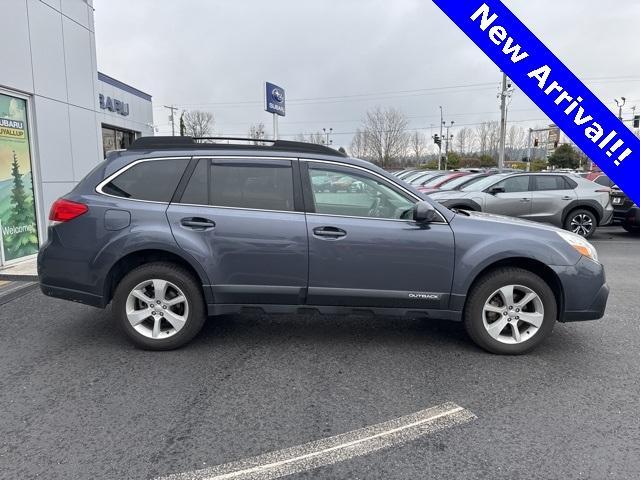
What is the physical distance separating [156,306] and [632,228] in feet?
39.4

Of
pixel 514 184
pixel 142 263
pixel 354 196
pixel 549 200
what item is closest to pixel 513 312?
pixel 354 196

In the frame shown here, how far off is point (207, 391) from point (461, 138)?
87163 millimetres

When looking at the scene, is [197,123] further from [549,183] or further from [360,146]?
[549,183]

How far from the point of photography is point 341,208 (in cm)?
418

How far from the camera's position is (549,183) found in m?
10.9

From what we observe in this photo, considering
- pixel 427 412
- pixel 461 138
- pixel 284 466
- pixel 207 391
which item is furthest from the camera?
pixel 461 138

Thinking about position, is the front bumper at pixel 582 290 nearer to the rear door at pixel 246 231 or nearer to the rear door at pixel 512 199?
the rear door at pixel 246 231

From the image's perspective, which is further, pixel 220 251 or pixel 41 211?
pixel 41 211

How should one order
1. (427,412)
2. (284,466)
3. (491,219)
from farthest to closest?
1. (491,219)
2. (427,412)
3. (284,466)

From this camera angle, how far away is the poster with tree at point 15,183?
735cm

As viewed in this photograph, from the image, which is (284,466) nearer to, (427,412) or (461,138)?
(427,412)

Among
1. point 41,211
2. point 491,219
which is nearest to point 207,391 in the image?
point 491,219

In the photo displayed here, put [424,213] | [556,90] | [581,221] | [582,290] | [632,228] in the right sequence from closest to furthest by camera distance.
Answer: [556,90], [424,213], [582,290], [581,221], [632,228]

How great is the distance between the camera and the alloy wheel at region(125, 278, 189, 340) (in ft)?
13.5
